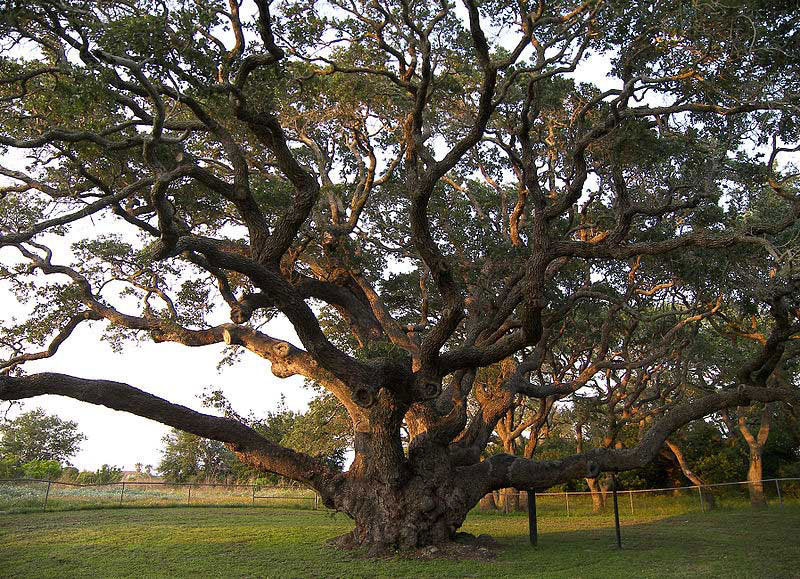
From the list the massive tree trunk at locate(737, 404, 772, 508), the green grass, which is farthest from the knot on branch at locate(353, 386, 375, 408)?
the massive tree trunk at locate(737, 404, 772, 508)

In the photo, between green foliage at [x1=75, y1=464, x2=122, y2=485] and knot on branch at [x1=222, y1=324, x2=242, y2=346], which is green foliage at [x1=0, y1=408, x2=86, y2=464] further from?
knot on branch at [x1=222, y1=324, x2=242, y2=346]

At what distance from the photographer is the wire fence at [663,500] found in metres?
21.8

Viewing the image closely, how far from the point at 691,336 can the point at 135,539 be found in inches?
599

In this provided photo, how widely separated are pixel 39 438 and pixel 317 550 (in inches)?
1718

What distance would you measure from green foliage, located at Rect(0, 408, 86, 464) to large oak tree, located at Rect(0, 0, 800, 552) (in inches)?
1505

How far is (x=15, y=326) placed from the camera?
12.5 m

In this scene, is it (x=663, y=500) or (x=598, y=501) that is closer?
(x=598, y=501)

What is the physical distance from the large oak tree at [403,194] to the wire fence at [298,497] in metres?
8.53

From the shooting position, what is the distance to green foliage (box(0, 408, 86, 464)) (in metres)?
43.6

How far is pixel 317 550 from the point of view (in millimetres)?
10344

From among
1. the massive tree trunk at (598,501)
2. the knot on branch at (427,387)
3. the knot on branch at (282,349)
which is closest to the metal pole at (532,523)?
the knot on branch at (427,387)

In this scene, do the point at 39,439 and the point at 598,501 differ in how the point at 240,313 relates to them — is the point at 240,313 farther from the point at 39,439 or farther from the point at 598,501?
the point at 39,439

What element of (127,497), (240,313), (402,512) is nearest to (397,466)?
(402,512)

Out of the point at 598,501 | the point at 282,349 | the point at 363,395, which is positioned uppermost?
the point at 282,349
